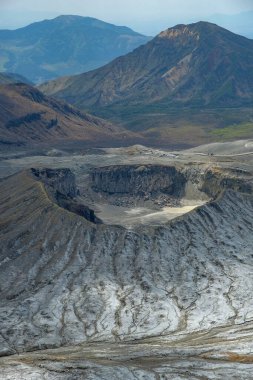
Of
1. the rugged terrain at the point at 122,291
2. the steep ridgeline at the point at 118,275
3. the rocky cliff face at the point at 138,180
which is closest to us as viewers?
the rugged terrain at the point at 122,291

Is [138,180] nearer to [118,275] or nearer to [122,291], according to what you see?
[118,275]

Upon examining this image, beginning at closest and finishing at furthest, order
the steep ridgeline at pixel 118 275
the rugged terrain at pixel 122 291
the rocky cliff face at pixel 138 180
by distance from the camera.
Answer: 1. the rugged terrain at pixel 122 291
2. the steep ridgeline at pixel 118 275
3. the rocky cliff face at pixel 138 180

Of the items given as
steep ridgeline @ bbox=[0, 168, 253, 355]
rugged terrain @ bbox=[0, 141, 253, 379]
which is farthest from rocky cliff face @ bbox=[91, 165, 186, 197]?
steep ridgeline @ bbox=[0, 168, 253, 355]

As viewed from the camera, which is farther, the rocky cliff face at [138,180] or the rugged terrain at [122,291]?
the rocky cliff face at [138,180]

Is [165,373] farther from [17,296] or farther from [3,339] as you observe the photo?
[17,296]

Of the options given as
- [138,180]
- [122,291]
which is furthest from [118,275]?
[138,180]

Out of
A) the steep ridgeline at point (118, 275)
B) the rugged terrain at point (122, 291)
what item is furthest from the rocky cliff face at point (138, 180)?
the steep ridgeline at point (118, 275)

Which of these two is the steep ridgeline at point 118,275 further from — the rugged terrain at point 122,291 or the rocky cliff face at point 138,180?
the rocky cliff face at point 138,180
